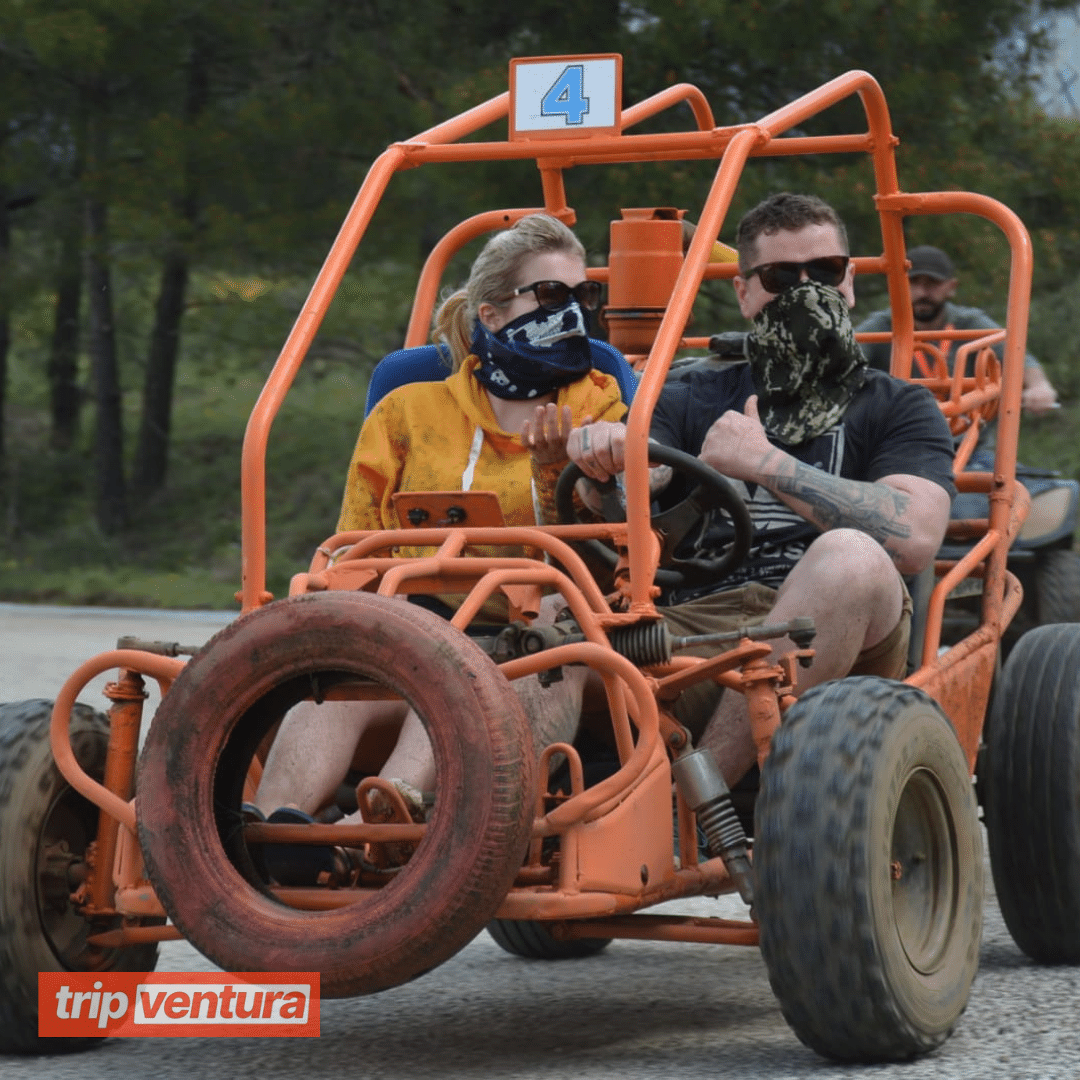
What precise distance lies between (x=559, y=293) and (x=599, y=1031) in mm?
1526

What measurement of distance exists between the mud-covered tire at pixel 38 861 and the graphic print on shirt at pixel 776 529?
134 cm

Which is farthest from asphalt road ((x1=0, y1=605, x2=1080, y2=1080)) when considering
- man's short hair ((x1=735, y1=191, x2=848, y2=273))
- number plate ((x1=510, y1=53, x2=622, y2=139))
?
number plate ((x1=510, y1=53, x2=622, y2=139))

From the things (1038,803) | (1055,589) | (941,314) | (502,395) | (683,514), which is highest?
(941,314)

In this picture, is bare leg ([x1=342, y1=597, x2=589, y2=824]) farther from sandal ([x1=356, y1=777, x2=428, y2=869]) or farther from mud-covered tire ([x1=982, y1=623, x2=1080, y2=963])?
mud-covered tire ([x1=982, y1=623, x2=1080, y2=963])

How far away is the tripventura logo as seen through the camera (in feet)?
12.9

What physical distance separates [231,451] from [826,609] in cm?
1868

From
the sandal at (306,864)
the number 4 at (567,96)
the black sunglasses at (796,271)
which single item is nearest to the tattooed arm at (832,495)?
the black sunglasses at (796,271)

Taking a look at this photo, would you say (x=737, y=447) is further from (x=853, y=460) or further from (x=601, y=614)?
(x=601, y=614)

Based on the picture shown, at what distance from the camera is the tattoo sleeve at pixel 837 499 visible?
432 cm

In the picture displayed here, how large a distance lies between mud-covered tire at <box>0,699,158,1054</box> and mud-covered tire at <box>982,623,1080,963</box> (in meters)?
1.93

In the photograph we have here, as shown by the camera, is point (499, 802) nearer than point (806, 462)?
Yes

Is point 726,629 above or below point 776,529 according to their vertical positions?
below

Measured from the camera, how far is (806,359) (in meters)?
4.59

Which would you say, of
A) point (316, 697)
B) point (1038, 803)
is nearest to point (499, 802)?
point (316, 697)
